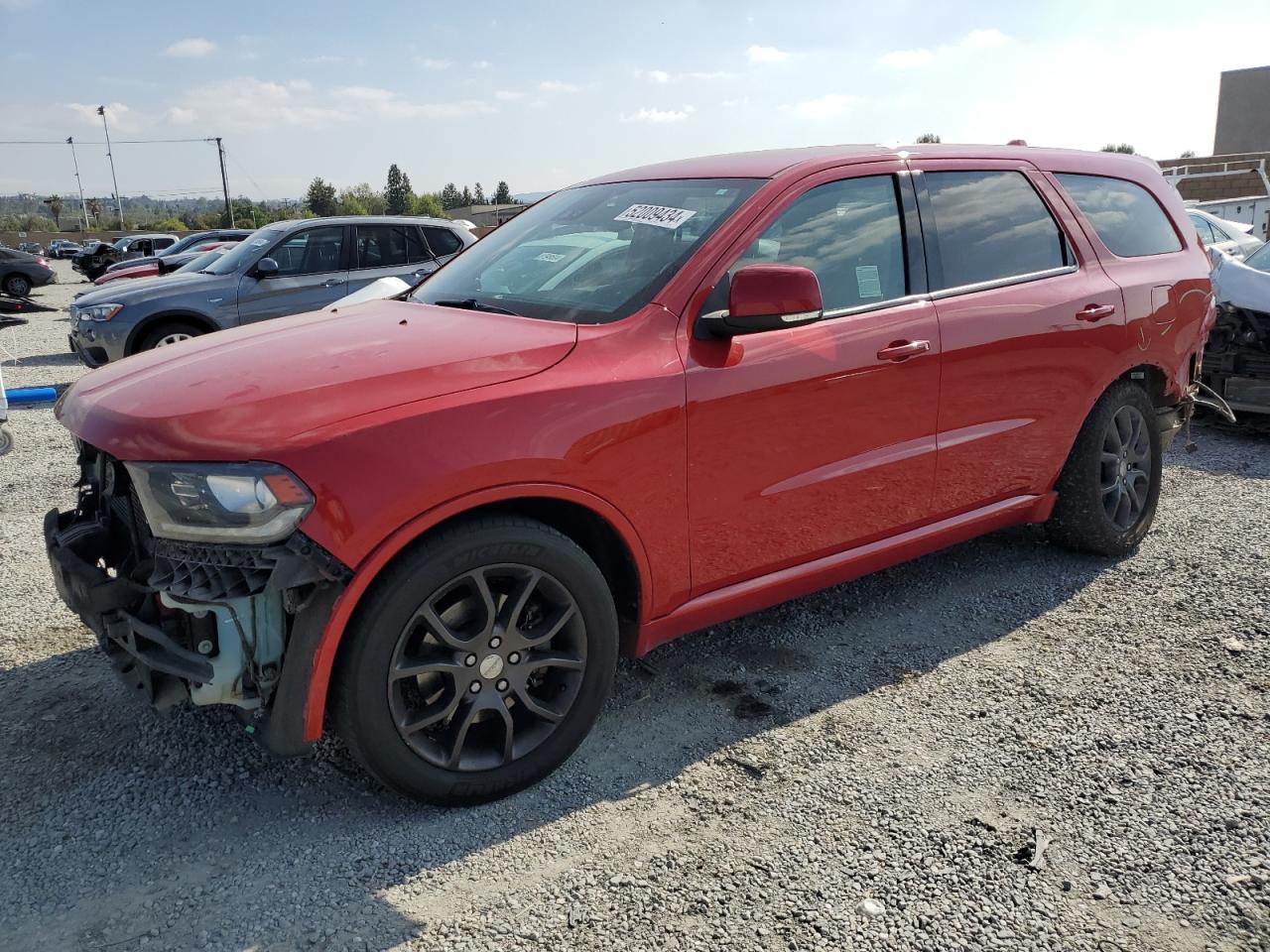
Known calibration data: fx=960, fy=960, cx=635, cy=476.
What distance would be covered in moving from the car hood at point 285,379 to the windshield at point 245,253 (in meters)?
7.27

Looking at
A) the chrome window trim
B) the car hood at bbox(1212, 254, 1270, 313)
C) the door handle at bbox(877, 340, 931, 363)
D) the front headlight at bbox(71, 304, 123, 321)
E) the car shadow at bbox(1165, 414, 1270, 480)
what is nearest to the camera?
the door handle at bbox(877, 340, 931, 363)

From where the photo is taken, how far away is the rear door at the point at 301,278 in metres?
9.69

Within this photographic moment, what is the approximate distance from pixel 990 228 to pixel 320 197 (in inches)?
3583

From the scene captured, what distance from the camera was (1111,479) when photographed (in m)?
4.48

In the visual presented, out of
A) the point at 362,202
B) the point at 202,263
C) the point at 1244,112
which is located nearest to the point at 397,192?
the point at 362,202

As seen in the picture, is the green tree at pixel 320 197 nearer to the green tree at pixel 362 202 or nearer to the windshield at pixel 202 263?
the green tree at pixel 362 202

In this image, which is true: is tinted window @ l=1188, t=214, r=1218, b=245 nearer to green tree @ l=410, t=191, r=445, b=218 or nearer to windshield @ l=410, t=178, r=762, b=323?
windshield @ l=410, t=178, r=762, b=323

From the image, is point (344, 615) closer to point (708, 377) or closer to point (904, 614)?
point (708, 377)

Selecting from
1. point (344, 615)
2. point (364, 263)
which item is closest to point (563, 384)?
point (344, 615)

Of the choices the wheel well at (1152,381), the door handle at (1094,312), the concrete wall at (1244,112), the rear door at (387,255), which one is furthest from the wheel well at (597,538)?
the concrete wall at (1244,112)

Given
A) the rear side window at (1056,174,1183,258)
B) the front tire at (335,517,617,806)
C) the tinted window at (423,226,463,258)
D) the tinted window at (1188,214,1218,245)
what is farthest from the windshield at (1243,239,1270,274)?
→ the tinted window at (423,226,463,258)

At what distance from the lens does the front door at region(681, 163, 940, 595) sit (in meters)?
3.04

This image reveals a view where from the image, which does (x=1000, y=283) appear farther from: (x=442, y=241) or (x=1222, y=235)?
(x=1222, y=235)

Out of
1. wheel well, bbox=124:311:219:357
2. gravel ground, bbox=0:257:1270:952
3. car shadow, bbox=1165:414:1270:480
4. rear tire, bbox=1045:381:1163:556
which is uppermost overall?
wheel well, bbox=124:311:219:357
